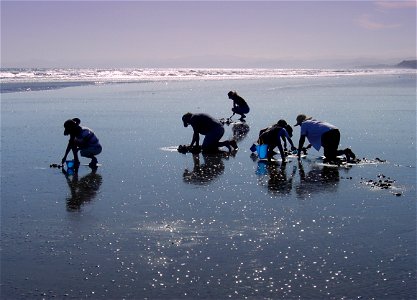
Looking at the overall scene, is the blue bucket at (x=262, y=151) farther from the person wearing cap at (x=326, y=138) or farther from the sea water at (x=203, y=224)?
the person wearing cap at (x=326, y=138)

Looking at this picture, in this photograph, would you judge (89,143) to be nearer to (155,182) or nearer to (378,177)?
(155,182)

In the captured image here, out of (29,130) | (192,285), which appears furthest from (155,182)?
(29,130)

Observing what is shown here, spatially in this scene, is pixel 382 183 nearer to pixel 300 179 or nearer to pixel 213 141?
pixel 300 179

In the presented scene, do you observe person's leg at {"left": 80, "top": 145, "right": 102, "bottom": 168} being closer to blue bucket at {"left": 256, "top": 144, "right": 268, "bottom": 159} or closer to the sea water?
the sea water

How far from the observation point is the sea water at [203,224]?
7.66 m

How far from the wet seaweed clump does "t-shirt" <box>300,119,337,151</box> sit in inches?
88.9

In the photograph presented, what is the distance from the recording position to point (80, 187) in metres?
13.0

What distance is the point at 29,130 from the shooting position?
21.9 metres

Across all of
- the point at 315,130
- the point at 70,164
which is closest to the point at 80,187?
the point at 70,164

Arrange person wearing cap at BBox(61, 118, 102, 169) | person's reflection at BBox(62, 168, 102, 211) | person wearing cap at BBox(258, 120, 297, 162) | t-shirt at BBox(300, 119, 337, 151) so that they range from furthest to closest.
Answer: person wearing cap at BBox(258, 120, 297, 162), t-shirt at BBox(300, 119, 337, 151), person wearing cap at BBox(61, 118, 102, 169), person's reflection at BBox(62, 168, 102, 211)

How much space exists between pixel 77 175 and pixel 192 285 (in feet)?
24.0

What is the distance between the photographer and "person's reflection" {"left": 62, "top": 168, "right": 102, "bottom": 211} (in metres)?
11.7

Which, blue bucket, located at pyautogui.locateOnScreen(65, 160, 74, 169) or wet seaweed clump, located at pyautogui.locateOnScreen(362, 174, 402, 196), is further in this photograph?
blue bucket, located at pyautogui.locateOnScreen(65, 160, 74, 169)

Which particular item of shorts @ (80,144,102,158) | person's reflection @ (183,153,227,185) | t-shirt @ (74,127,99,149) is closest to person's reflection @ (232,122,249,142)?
person's reflection @ (183,153,227,185)
